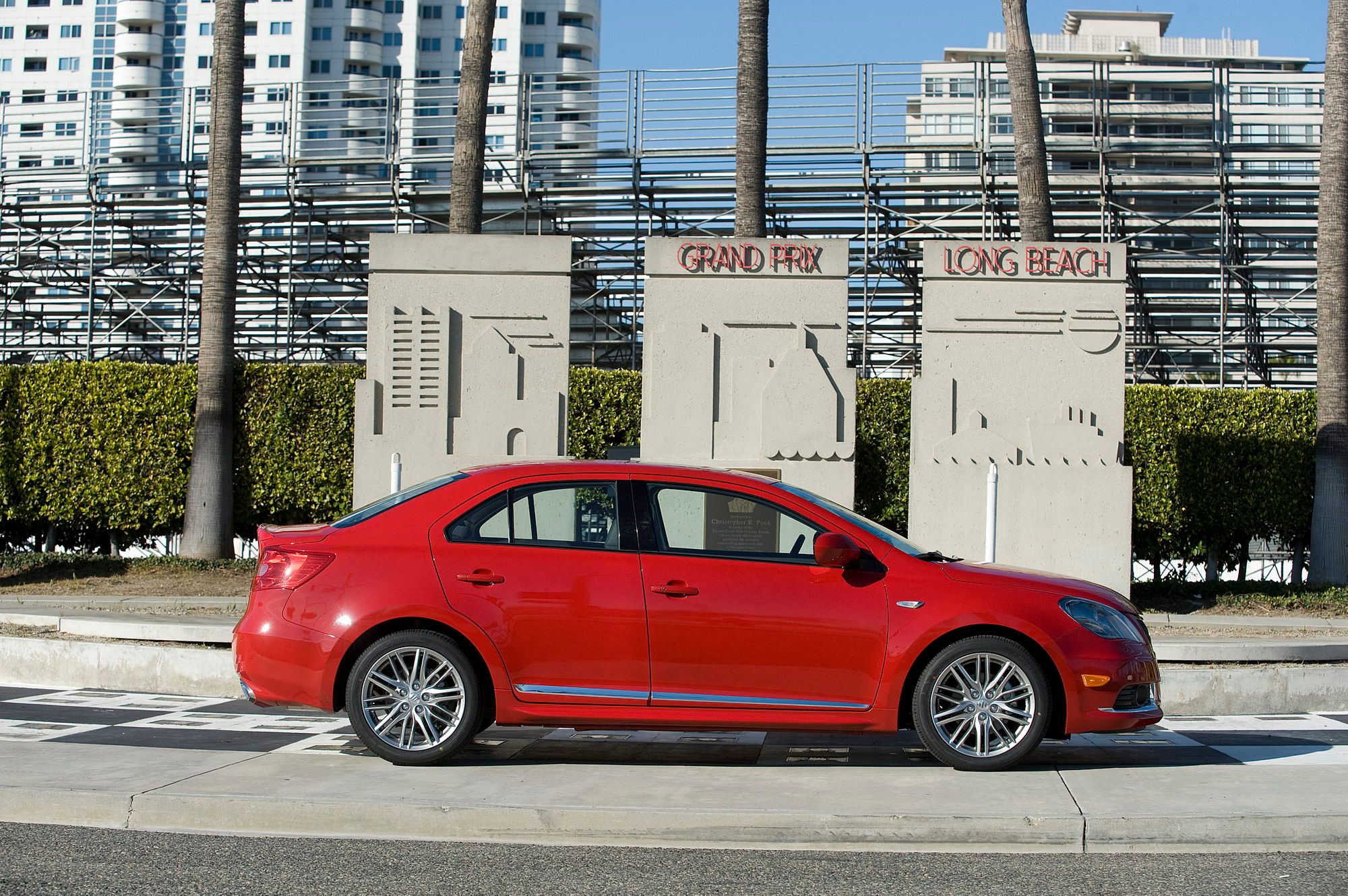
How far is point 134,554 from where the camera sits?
18.6m

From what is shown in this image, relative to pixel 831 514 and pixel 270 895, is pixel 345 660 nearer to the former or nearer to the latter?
pixel 270 895

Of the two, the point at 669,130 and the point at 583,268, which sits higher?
the point at 669,130

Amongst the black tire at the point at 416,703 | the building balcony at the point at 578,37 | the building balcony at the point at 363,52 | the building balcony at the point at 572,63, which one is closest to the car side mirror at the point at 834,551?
the black tire at the point at 416,703

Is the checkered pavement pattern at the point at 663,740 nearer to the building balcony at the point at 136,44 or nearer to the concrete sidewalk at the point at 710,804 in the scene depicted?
the concrete sidewalk at the point at 710,804

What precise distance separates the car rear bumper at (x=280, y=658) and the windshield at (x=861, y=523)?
258cm

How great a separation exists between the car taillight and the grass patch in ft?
31.4

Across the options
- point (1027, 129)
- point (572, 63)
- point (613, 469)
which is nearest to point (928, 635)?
point (613, 469)

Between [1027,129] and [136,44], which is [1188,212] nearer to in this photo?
[1027,129]

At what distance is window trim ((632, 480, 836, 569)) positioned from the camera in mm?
6926

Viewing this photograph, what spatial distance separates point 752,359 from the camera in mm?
13586

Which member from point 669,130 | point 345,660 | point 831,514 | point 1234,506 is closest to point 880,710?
point 831,514

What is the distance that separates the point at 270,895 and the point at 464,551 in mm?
2344

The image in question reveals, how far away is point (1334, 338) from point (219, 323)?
1297cm

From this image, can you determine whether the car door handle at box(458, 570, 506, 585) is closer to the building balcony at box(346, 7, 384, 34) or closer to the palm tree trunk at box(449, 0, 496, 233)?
the palm tree trunk at box(449, 0, 496, 233)
